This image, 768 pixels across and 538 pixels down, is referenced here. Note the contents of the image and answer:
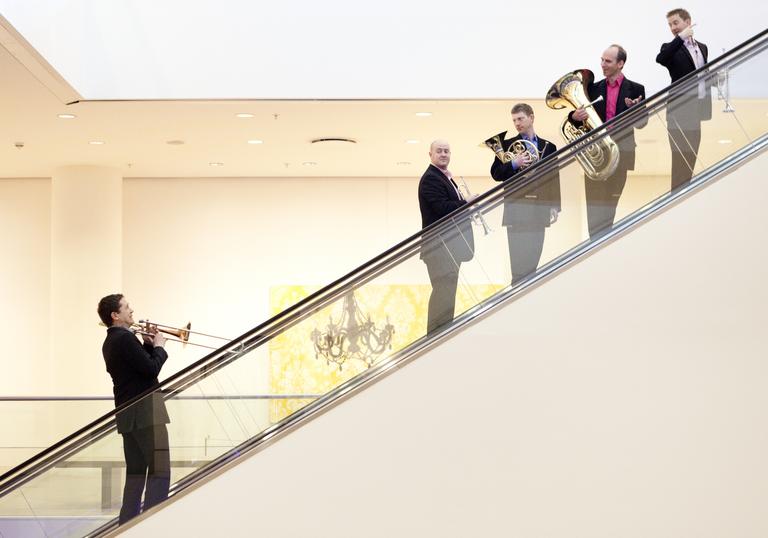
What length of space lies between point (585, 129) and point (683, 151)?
2.65 feet

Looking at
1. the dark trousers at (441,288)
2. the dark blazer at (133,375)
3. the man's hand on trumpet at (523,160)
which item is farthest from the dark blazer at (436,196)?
the dark blazer at (133,375)

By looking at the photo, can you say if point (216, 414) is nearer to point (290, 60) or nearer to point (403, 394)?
point (403, 394)

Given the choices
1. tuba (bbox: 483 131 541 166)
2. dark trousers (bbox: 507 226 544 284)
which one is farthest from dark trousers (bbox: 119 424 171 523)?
tuba (bbox: 483 131 541 166)

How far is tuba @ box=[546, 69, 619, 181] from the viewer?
200 inches

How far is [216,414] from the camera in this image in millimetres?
5227

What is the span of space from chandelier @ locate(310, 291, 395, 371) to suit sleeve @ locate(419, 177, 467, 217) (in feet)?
2.73

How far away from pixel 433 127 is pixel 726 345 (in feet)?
16.1

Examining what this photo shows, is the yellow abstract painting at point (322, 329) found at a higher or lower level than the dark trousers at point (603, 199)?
lower

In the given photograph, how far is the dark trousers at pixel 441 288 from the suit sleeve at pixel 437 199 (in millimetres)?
565

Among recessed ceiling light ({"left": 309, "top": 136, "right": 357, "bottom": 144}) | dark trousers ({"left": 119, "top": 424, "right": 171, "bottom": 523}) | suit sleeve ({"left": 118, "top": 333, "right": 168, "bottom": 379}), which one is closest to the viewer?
dark trousers ({"left": 119, "top": 424, "right": 171, "bottom": 523})

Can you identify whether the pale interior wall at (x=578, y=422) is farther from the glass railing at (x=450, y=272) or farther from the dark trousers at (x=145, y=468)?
the dark trousers at (x=145, y=468)

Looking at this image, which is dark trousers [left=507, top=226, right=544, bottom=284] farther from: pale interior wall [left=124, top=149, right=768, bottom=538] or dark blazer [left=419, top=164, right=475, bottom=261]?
dark blazer [left=419, top=164, right=475, bottom=261]

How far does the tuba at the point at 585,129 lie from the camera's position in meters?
5.07

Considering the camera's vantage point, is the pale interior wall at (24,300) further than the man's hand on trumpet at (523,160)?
Yes
